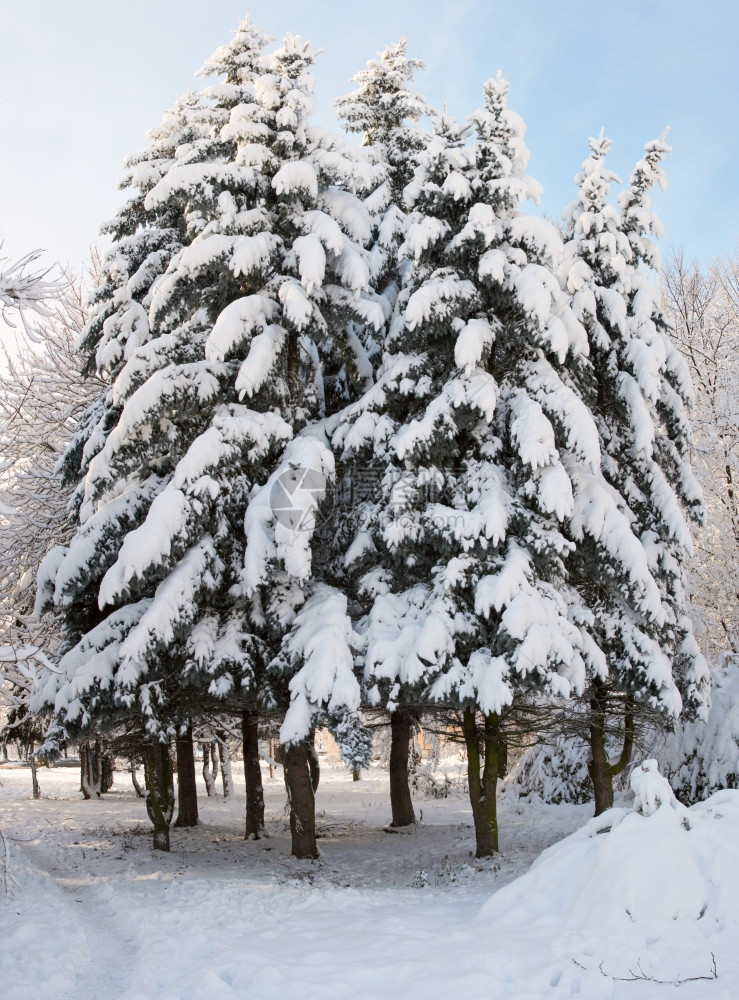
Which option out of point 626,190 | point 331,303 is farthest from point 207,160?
point 626,190

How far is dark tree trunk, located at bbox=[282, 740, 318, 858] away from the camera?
13.2m

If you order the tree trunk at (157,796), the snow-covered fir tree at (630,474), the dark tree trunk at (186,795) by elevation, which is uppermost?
the snow-covered fir tree at (630,474)

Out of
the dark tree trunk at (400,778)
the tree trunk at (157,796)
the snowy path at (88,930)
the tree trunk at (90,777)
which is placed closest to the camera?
the snowy path at (88,930)

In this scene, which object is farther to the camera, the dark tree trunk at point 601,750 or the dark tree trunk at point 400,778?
the dark tree trunk at point 400,778

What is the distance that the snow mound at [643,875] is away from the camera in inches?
245

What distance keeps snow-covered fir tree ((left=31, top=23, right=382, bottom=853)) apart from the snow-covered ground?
2.42m

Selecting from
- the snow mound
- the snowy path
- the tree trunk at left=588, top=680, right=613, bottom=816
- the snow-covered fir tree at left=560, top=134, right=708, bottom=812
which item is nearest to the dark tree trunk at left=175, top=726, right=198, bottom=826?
the snowy path

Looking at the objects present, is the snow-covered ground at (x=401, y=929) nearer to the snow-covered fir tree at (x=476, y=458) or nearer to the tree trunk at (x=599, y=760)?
the tree trunk at (x=599, y=760)

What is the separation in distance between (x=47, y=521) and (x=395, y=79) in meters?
14.3

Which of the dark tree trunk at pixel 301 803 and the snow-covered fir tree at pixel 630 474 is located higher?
the snow-covered fir tree at pixel 630 474

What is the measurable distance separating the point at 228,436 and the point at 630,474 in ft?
26.3

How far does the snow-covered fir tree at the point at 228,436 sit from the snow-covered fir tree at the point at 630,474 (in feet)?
15.4

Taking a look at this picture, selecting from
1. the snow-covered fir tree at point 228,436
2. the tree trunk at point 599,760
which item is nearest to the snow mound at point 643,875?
the snow-covered fir tree at point 228,436

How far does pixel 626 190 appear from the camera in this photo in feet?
51.8
